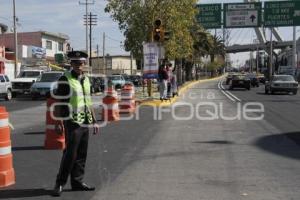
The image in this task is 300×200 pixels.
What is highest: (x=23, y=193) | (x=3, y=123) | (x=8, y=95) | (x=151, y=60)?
(x=151, y=60)

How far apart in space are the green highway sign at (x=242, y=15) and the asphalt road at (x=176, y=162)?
40.7m

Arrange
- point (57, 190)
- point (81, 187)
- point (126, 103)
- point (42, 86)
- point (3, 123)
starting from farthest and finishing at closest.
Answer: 1. point (42, 86)
2. point (126, 103)
3. point (3, 123)
4. point (81, 187)
5. point (57, 190)

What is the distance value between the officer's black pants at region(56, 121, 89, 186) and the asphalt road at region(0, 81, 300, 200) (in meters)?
0.24

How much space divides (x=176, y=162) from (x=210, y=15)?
48992 millimetres

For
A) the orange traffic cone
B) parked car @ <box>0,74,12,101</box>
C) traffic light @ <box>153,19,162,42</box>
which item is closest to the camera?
the orange traffic cone

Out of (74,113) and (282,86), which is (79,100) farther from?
(282,86)

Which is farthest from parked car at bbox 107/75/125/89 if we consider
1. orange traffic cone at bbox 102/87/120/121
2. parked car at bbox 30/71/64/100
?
orange traffic cone at bbox 102/87/120/121

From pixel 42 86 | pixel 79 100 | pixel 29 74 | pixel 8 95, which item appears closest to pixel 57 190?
pixel 79 100

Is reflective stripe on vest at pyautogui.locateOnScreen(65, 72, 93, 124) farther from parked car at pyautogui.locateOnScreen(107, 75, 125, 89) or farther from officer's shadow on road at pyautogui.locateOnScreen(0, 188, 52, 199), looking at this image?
parked car at pyautogui.locateOnScreen(107, 75, 125, 89)

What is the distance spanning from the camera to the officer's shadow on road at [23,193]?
8.29 meters

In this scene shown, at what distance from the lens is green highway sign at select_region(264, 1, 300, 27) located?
57.1 metres

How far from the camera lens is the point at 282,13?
57656 mm

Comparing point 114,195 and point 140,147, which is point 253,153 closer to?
point 140,147

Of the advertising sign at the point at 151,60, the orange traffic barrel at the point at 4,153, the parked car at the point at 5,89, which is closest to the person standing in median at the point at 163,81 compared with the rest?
the advertising sign at the point at 151,60
